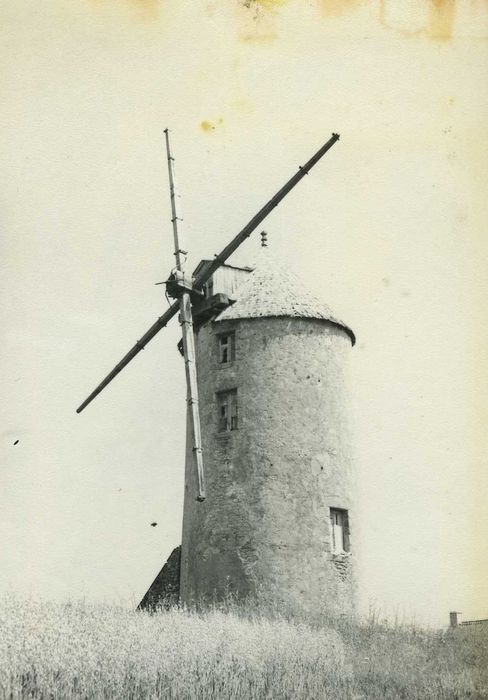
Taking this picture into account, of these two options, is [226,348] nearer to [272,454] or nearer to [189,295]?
[189,295]

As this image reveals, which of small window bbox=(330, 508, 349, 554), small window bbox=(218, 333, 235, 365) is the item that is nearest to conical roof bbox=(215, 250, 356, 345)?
small window bbox=(218, 333, 235, 365)

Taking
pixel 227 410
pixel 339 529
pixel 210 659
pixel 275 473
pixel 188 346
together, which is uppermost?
pixel 188 346

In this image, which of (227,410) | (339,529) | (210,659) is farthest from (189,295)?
(210,659)

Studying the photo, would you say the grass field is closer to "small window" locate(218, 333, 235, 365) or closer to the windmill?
the windmill

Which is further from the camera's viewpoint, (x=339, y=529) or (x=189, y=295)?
(x=189, y=295)

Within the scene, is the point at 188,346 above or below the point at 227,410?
above

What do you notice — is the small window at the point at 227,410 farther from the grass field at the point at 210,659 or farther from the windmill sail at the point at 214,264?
the grass field at the point at 210,659

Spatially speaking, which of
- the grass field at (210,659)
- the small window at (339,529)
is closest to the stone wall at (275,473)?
the small window at (339,529)
